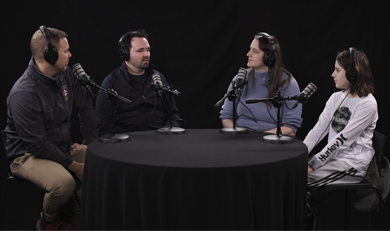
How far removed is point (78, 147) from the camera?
10.1ft

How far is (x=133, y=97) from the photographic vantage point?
3.51 metres

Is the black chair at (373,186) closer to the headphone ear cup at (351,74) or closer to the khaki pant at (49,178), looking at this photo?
the headphone ear cup at (351,74)

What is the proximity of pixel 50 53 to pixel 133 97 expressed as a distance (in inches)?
41.5

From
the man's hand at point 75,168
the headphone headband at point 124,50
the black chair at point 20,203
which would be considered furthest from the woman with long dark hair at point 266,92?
the black chair at point 20,203

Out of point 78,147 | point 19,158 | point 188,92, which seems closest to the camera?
point 19,158

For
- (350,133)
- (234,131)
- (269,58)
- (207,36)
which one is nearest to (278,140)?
(234,131)

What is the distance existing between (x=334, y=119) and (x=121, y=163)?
5.61ft

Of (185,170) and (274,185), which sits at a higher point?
(185,170)

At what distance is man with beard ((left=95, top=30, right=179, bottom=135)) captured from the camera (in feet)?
11.4

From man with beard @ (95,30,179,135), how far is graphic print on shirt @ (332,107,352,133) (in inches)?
52.9

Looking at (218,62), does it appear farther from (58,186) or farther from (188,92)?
(58,186)

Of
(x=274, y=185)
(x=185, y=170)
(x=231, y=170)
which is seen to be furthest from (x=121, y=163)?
(x=274, y=185)

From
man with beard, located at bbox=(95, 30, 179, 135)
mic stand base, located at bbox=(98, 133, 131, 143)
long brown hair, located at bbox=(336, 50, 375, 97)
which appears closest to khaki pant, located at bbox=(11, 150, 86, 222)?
mic stand base, located at bbox=(98, 133, 131, 143)

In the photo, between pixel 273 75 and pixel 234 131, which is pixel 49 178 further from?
pixel 273 75
